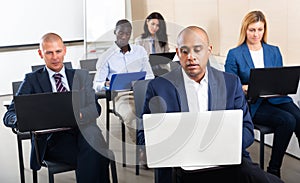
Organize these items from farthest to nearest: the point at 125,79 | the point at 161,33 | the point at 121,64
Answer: the point at 161,33 < the point at 121,64 < the point at 125,79

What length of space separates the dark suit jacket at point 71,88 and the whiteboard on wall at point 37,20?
4.63m

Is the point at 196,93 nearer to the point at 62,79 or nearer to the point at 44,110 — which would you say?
the point at 44,110

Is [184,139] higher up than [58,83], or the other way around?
[58,83]

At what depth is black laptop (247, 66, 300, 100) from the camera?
317 cm

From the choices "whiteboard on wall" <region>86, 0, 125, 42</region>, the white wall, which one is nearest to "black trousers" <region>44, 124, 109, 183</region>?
"whiteboard on wall" <region>86, 0, 125, 42</region>

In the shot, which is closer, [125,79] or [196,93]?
[196,93]

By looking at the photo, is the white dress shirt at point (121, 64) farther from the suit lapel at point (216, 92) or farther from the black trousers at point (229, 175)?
the black trousers at point (229, 175)

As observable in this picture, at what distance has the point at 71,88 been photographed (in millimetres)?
3084

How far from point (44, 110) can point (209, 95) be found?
37.1 inches

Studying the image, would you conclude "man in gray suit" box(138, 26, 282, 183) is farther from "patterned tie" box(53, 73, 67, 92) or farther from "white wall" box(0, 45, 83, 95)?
"white wall" box(0, 45, 83, 95)

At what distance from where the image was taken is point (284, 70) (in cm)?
320

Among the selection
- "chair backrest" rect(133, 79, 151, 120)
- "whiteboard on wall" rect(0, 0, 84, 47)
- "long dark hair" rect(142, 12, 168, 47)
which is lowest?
"chair backrest" rect(133, 79, 151, 120)

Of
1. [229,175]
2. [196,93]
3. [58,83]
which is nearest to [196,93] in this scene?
[196,93]

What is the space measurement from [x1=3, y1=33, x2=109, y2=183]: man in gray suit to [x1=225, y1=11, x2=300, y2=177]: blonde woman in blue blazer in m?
1.23
